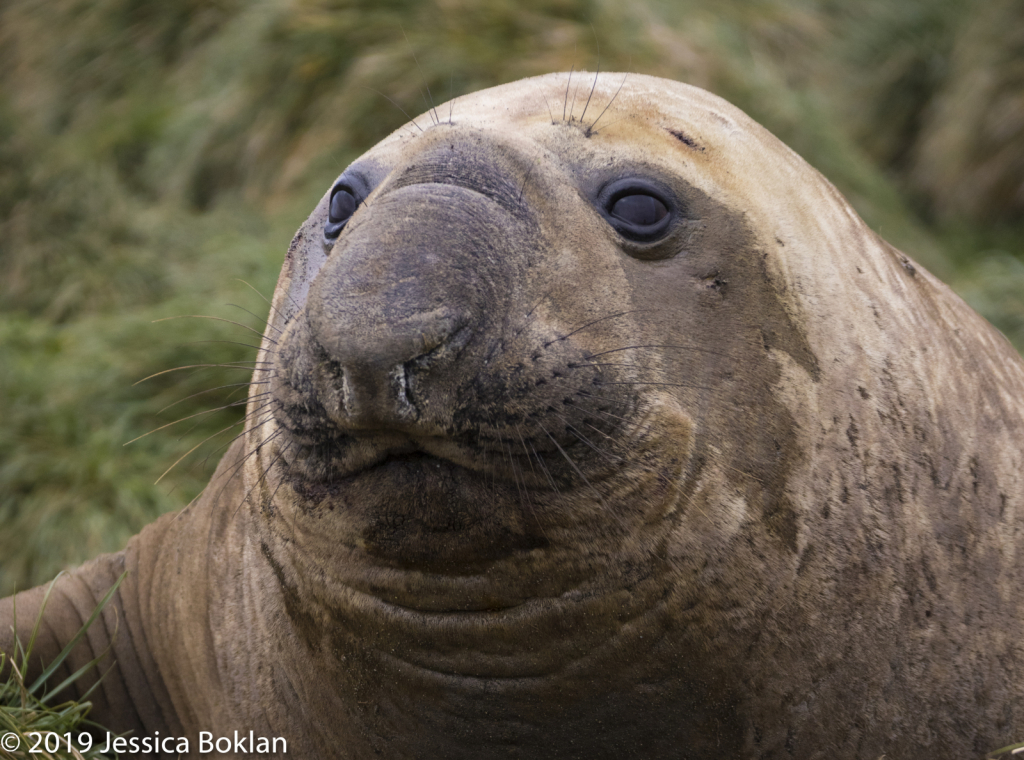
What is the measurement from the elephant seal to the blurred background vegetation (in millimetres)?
2814

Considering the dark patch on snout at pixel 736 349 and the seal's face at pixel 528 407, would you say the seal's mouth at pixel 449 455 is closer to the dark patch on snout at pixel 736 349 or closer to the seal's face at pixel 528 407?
the seal's face at pixel 528 407

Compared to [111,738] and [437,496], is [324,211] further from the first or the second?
[111,738]

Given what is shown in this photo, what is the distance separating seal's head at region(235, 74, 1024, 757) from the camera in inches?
79.0

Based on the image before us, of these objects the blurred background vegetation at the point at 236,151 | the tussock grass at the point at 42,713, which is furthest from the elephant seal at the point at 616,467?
the blurred background vegetation at the point at 236,151

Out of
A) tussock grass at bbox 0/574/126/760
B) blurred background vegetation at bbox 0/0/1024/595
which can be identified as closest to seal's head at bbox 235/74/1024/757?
tussock grass at bbox 0/574/126/760

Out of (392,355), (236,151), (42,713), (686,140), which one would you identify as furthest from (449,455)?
(236,151)

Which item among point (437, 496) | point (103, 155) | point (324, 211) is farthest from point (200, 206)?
point (437, 496)

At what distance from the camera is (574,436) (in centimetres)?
206

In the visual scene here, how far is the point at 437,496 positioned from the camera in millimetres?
2045

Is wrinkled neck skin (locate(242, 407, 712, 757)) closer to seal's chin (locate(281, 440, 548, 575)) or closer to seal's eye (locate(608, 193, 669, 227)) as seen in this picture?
seal's chin (locate(281, 440, 548, 575))

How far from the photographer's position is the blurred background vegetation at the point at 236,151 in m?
5.46

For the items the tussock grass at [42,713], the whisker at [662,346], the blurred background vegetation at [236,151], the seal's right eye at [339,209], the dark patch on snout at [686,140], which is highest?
the blurred background vegetation at [236,151]

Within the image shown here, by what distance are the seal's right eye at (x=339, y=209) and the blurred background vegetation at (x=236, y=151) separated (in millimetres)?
2703

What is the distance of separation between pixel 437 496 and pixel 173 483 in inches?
129
